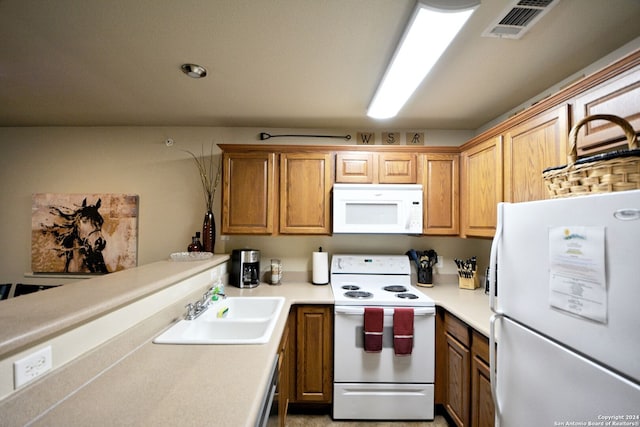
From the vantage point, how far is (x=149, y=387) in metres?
0.92

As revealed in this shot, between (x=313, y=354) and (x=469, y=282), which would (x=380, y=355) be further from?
(x=469, y=282)

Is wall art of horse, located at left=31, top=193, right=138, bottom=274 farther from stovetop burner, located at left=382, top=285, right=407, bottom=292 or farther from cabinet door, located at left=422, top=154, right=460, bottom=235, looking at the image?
cabinet door, located at left=422, top=154, right=460, bottom=235

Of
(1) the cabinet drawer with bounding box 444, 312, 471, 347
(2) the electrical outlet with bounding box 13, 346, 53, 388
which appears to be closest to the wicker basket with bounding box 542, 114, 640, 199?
(1) the cabinet drawer with bounding box 444, 312, 471, 347

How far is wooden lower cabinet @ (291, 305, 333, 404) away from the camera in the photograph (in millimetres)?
2107

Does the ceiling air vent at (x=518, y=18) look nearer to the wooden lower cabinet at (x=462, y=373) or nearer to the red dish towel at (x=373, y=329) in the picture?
the wooden lower cabinet at (x=462, y=373)

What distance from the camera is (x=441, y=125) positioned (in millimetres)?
2721

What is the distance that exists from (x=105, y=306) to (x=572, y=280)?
1.59 metres

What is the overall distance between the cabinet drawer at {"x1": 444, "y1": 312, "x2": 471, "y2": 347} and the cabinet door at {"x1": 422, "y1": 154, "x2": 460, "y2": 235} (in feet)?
2.51

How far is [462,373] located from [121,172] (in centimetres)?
356

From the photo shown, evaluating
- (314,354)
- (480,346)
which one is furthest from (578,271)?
(314,354)

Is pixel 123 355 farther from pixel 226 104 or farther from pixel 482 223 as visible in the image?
pixel 482 223

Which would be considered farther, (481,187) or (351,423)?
(481,187)

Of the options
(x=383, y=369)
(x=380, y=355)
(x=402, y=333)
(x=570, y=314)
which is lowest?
(x=383, y=369)

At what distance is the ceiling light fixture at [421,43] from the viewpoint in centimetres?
110
